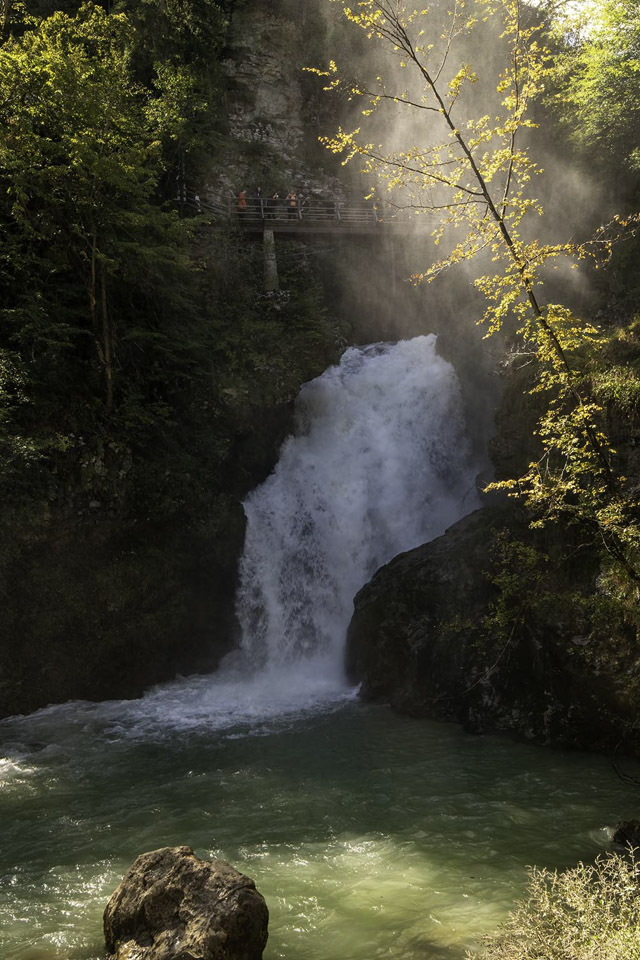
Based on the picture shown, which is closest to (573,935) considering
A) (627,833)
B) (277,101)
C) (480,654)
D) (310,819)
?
(627,833)

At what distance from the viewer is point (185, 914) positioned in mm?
5316

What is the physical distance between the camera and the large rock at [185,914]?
5.11 m

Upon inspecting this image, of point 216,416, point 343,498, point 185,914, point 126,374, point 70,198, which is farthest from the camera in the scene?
point 343,498

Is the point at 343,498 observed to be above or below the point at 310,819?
above

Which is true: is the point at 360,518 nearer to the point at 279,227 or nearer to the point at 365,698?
the point at 365,698

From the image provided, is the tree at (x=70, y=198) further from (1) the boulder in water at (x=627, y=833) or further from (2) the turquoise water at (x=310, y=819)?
(1) the boulder in water at (x=627, y=833)

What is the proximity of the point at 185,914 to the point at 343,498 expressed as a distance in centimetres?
1394

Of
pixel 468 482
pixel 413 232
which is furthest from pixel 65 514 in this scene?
pixel 413 232

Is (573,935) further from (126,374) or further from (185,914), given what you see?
(126,374)

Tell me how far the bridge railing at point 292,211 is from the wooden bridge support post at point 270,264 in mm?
926

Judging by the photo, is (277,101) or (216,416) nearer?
(216,416)

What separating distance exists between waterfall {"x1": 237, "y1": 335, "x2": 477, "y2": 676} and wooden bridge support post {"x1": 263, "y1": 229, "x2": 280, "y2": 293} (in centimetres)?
482

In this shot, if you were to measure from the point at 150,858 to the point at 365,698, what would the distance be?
28.4 ft

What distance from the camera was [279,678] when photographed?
15.9 metres
